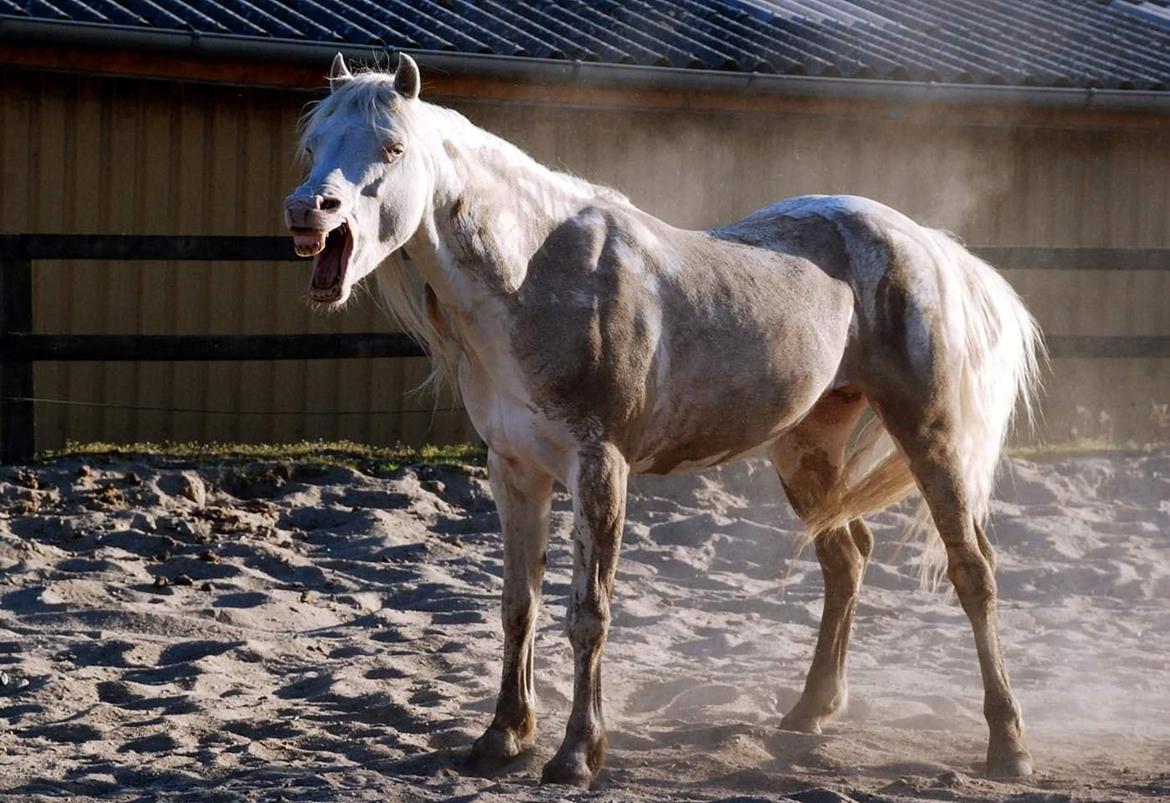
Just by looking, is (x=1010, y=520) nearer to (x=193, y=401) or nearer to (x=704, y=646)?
(x=704, y=646)

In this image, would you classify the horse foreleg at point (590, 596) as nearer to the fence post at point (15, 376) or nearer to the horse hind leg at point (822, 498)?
the horse hind leg at point (822, 498)

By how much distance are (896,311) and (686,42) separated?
240 inches

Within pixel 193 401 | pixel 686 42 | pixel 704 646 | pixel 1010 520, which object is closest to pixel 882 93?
pixel 686 42

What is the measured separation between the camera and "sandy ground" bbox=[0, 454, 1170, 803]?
457 centimetres

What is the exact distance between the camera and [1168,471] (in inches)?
365

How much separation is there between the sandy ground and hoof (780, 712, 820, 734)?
0.12 metres

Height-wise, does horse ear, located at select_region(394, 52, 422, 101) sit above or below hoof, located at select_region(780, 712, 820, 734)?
above

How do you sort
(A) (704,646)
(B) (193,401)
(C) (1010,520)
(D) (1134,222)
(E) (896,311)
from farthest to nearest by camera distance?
(D) (1134,222) < (B) (193,401) < (C) (1010,520) < (A) (704,646) < (E) (896,311)

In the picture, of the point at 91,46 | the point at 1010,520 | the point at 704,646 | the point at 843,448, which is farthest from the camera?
the point at 91,46

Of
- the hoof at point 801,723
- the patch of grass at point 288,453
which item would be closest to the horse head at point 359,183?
the hoof at point 801,723

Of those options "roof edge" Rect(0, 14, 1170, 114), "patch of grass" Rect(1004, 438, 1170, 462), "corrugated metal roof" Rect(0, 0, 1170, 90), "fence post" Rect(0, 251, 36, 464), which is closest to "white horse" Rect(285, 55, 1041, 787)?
"roof edge" Rect(0, 14, 1170, 114)

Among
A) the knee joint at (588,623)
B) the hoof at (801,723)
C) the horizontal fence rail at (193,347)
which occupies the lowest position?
the hoof at (801,723)

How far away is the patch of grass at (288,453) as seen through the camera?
8906mm

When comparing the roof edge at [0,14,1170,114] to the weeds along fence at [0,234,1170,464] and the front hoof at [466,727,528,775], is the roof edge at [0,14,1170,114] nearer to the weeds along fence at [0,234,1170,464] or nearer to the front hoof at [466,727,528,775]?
the weeds along fence at [0,234,1170,464]
